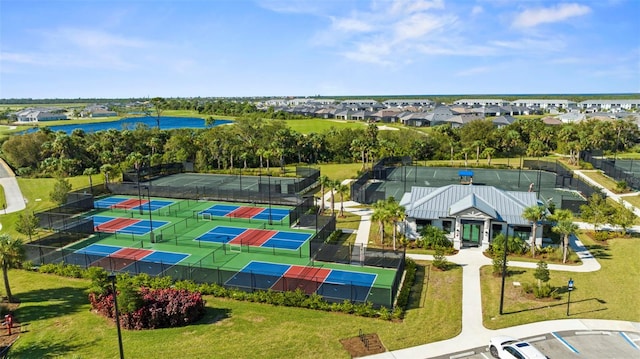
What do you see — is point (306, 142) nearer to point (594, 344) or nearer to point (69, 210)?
point (69, 210)

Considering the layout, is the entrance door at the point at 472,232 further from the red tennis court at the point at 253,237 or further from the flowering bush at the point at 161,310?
the flowering bush at the point at 161,310

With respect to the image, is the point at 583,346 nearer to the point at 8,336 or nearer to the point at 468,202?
the point at 468,202

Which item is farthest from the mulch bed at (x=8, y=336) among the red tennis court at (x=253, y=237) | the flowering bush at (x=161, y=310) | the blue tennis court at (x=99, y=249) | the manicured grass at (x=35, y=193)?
the manicured grass at (x=35, y=193)

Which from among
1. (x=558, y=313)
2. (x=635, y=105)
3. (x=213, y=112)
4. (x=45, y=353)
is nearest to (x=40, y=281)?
(x=45, y=353)

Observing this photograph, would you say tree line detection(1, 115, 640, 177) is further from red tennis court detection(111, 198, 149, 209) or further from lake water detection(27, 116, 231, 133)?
lake water detection(27, 116, 231, 133)

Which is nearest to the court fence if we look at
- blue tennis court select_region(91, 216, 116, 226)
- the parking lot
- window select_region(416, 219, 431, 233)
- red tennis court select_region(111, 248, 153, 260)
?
window select_region(416, 219, 431, 233)

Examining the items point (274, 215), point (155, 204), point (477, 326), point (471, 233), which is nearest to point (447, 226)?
point (471, 233)
